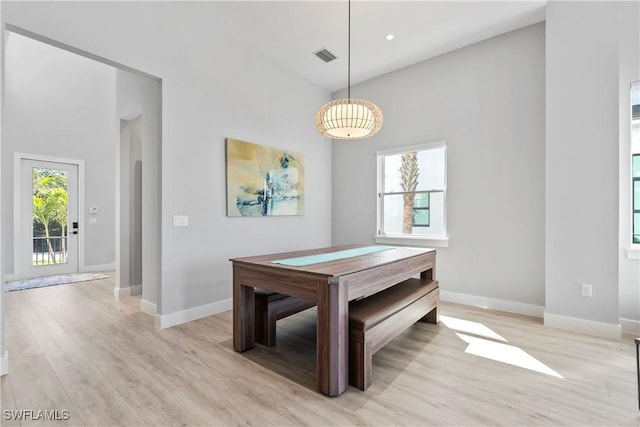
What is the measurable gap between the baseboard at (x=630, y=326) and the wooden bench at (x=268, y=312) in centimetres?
302

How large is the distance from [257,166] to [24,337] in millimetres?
2824

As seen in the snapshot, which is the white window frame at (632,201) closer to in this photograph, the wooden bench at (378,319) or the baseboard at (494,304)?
the baseboard at (494,304)

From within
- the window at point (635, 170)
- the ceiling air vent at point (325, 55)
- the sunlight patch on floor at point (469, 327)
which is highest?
the ceiling air vent at point (325, 55)

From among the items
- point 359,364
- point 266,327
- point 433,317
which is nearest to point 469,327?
point 433,317

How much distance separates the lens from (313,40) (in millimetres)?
3701

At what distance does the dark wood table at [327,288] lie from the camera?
1859mm

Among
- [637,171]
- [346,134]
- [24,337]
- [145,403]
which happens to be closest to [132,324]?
[24,337]

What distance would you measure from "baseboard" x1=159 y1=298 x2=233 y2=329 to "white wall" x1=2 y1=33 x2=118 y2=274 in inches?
147

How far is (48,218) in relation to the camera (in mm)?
5723

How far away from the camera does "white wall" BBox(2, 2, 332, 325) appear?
8.51ft

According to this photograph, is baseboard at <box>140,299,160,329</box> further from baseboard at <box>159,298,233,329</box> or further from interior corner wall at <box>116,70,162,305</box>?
baseboard at <box>159,298,233,329</box>

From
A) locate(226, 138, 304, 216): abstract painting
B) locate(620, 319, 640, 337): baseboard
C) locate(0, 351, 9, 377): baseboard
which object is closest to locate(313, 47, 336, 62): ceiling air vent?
locate(226, 138, 304, 216): abstract painting

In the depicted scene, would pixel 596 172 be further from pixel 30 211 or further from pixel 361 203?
pixel 30 211

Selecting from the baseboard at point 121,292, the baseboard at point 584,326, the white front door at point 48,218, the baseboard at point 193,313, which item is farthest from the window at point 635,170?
the white front door at point 48,218
